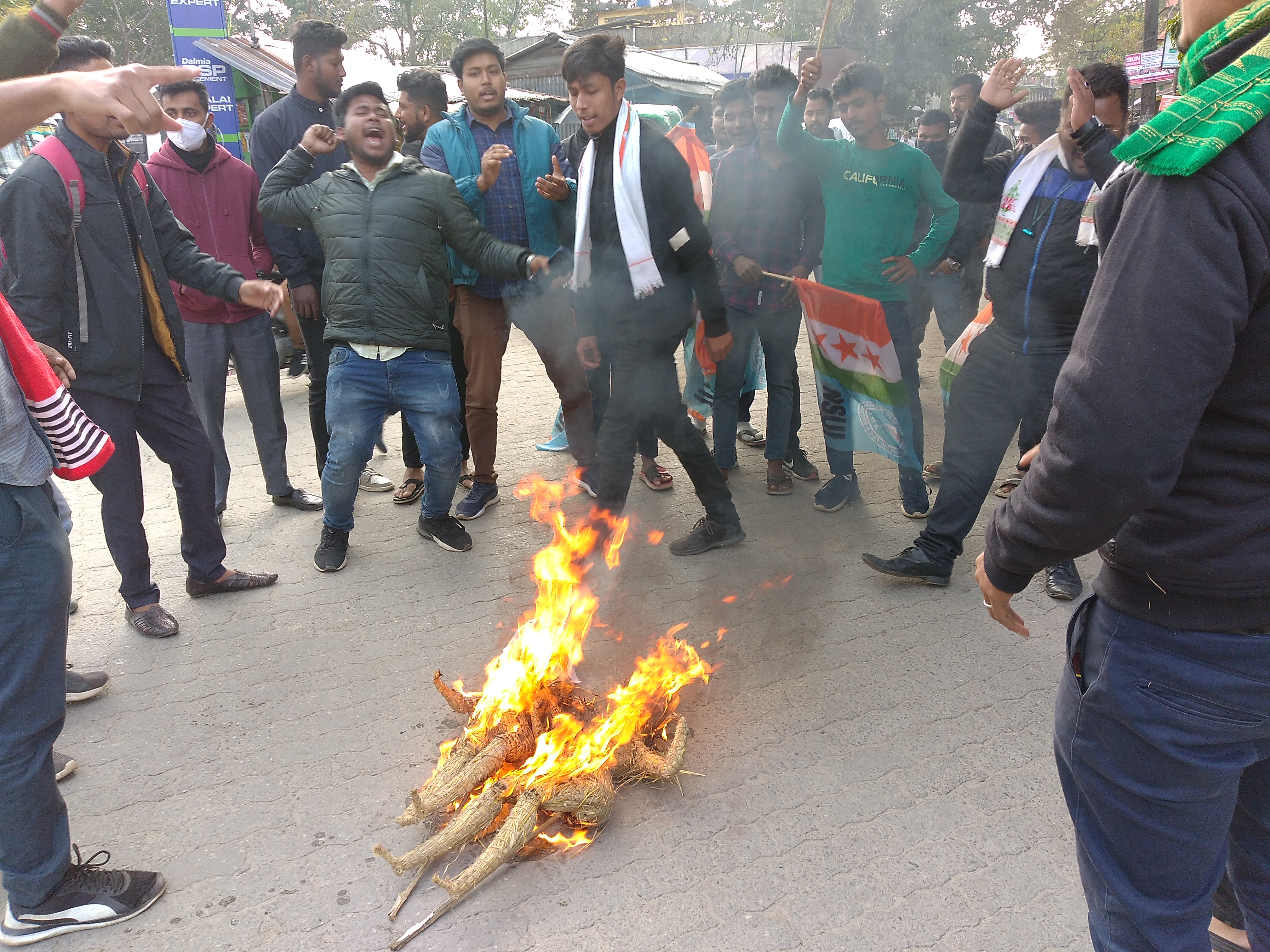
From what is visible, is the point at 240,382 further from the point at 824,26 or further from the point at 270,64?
Answer: the point at 270,64

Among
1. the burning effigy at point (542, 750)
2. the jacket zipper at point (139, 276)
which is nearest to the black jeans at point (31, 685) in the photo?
the burning effigy at point (542, 750)

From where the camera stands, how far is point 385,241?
4.34 meters

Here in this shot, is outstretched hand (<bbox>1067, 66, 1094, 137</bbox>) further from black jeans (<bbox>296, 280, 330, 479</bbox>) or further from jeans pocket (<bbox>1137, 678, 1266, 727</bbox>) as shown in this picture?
black jeans (<bbox>296, 280, 330, 479</bbox>)

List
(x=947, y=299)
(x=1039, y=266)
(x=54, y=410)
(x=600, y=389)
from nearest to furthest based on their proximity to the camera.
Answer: (x=54, y=410) < (x=1039, y=266) < (x=600, y=389) < (x=947, y=299)

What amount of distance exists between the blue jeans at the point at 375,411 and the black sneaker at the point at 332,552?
0.13ft

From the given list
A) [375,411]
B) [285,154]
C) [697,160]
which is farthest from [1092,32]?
[375,411]

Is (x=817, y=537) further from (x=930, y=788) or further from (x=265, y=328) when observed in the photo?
(x=265, y=328)

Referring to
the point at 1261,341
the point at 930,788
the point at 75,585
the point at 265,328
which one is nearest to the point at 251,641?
the point at 75,585

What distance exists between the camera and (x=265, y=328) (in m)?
5.09

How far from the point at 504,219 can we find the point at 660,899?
12.6ft

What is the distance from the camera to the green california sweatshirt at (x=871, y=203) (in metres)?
4.82

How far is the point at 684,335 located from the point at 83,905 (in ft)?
11.6

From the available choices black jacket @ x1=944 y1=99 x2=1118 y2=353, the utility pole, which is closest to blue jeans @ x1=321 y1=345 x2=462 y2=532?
black jacket @ x1=944 y1=99 x2=1118 y2=353

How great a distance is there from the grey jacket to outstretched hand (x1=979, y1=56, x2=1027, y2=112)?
2.38m
